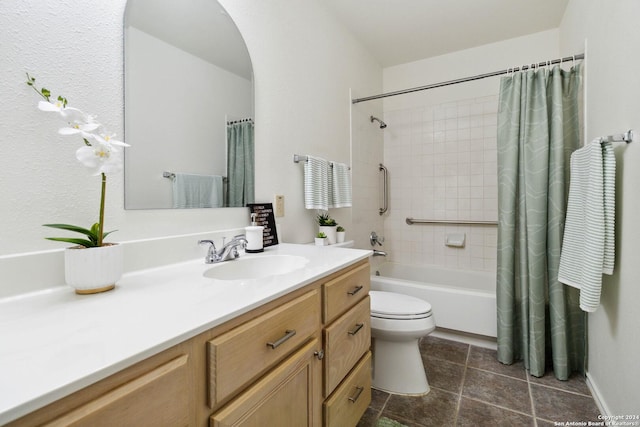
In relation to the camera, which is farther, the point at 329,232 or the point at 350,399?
the point at 329,232

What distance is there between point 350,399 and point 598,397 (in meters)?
1.32

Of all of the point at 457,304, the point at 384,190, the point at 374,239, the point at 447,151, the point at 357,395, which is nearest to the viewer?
the point at 357,395

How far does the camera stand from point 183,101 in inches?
48.3

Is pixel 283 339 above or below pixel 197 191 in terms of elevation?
below

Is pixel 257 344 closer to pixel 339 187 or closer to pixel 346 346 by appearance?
pixel 346 346

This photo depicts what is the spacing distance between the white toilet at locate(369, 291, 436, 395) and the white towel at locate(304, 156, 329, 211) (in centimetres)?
70

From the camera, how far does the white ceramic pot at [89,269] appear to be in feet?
2.51

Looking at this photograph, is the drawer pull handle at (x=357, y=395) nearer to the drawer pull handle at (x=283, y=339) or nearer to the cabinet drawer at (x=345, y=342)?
the cabinet drawer at (x=345, y=342)

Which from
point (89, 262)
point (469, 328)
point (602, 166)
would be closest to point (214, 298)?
point (89, 262)

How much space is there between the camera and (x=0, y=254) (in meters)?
0.75

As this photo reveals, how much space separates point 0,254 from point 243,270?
0.70 meters

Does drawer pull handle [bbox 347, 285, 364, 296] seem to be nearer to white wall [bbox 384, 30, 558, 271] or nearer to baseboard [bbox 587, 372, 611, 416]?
baseboard [bbox 587, 372, 611, 416]

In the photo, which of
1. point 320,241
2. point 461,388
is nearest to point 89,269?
point 320,241

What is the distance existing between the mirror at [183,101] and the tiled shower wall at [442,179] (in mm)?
2028
